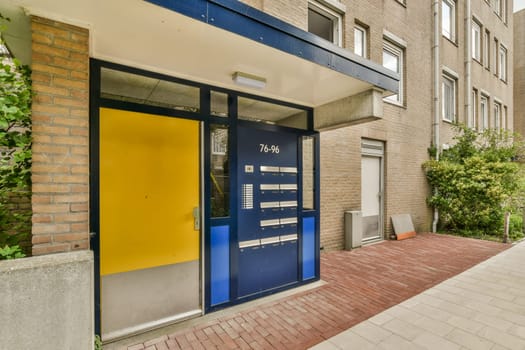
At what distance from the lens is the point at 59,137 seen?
1.96 metres

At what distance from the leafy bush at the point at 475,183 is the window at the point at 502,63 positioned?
753cm

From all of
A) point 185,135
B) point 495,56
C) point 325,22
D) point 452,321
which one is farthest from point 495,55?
point 185,135

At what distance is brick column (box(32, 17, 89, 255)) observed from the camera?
1892mm

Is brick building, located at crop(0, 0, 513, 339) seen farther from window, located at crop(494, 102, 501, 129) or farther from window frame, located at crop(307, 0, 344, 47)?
window, located at crop(494, 102, 501, 129)

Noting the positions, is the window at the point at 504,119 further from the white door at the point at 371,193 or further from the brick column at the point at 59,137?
the brick column at the point at 59,137

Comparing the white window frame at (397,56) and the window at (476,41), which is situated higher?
the window at (476,41)

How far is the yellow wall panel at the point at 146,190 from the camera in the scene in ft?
8.34

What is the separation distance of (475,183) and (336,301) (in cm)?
639

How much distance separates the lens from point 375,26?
661cm

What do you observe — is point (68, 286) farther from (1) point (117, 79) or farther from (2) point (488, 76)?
(2) point (488, 76)

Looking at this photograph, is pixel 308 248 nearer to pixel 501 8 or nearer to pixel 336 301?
pixel 336 301

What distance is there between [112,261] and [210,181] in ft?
4.21

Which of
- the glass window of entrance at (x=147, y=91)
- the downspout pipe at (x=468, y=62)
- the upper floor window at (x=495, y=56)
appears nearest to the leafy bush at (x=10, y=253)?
the glass window of entrance at (x=147, y=91)

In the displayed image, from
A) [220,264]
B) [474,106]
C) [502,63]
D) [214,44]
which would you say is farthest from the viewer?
[502,63]
